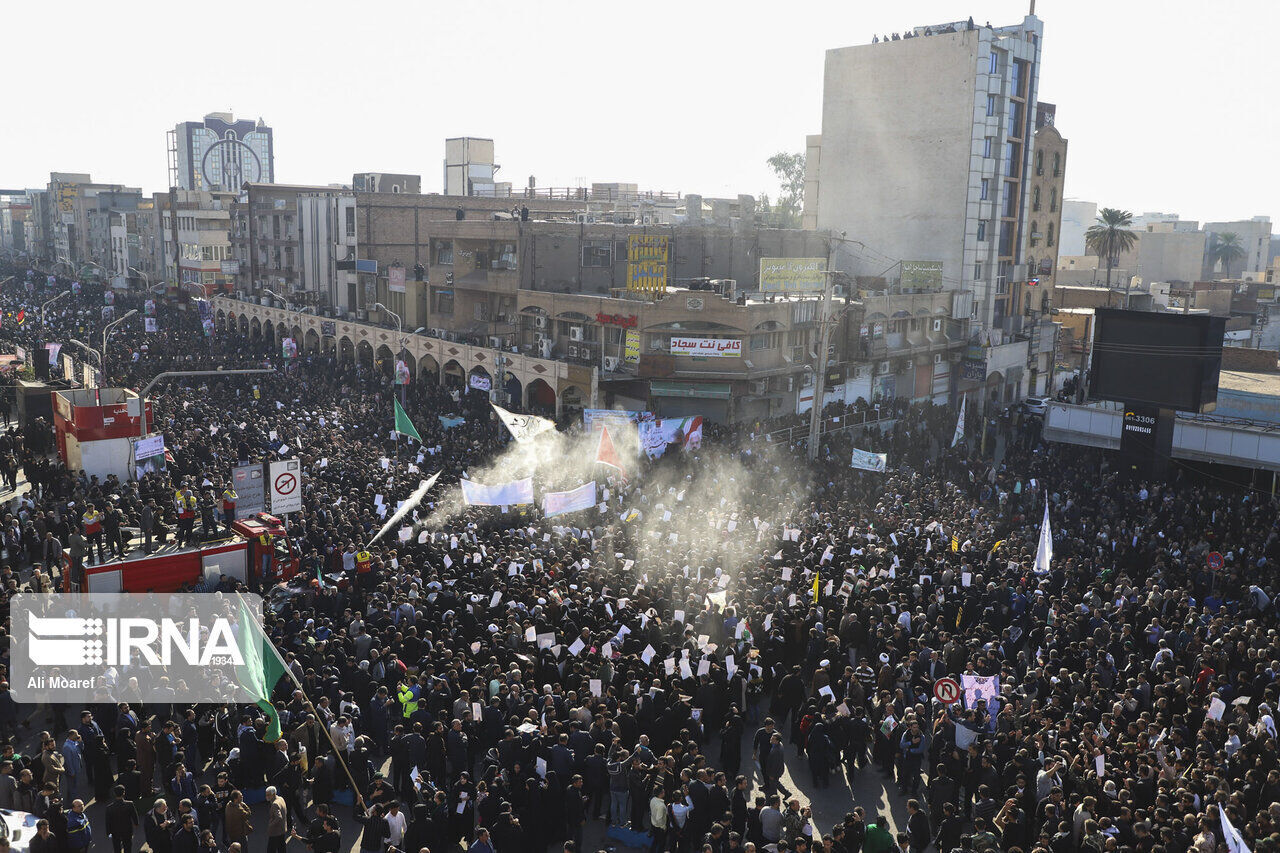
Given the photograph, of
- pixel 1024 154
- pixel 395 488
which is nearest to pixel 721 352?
pixel 395 488

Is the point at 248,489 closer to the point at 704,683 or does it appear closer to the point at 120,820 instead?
the point at 120,820

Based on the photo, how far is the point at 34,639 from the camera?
1706cm

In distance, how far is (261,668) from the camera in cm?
1455

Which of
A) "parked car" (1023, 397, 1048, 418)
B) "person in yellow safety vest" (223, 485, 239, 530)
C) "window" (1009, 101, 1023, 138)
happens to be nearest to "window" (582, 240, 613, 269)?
"parked car" (1023, 397, 1048, 418)

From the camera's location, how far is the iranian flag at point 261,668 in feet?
45.9

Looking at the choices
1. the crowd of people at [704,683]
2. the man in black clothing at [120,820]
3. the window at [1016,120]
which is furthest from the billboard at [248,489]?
the window at [1016,120]

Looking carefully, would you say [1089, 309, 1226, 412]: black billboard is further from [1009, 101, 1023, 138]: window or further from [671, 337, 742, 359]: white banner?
[1009, 101, 1023, 138]: window

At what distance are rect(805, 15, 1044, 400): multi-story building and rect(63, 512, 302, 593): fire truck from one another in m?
40.1

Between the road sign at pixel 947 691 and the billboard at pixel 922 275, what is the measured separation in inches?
1551

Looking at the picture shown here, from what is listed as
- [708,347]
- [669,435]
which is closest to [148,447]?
[669,435]

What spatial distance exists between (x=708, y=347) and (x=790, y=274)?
5.64 m

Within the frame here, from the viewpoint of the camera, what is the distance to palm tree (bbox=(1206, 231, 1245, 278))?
351 feet

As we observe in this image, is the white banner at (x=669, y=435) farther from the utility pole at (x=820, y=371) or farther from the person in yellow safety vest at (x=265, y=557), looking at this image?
the person in yellow safety vest at (x=265, y=557)

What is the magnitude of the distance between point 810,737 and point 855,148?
50721 millimetres
